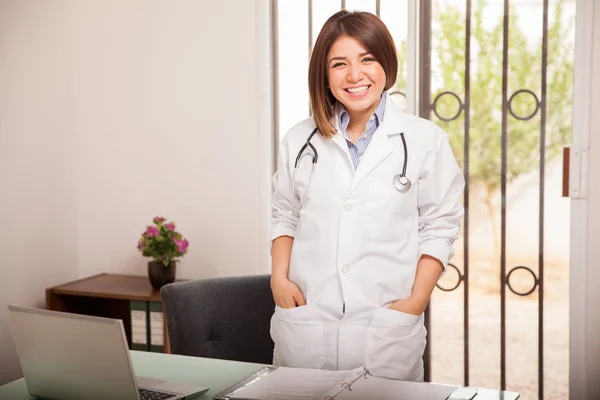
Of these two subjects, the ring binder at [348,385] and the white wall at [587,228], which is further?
the white wall at [587,228]

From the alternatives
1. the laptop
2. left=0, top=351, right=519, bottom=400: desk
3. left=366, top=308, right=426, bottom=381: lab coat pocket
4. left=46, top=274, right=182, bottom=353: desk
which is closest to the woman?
left=366, top=308, right=426, bottom=381: lab coat pocket

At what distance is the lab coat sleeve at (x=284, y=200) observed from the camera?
1.89 meters

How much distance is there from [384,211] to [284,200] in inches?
11.4

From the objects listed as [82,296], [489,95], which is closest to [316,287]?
[489,95]

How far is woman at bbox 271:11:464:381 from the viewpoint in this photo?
1728 mm

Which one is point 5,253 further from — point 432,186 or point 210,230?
point 432,186

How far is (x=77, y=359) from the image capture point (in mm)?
1323

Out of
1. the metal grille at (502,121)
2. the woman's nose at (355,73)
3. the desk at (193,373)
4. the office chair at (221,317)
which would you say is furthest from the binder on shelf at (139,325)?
the woman's nose at (355,73)

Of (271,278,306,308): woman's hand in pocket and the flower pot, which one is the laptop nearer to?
(271,278,306,308): woman's hand in pocket

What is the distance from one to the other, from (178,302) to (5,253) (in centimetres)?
134

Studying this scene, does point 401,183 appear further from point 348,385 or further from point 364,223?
point 348,385

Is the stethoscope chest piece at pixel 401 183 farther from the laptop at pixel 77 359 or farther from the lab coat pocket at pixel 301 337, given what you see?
the laptop at pixel 77 359

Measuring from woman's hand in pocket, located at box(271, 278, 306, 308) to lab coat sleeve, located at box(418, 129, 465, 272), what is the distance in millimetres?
309

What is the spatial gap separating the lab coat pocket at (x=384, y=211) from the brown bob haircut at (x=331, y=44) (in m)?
0.19
